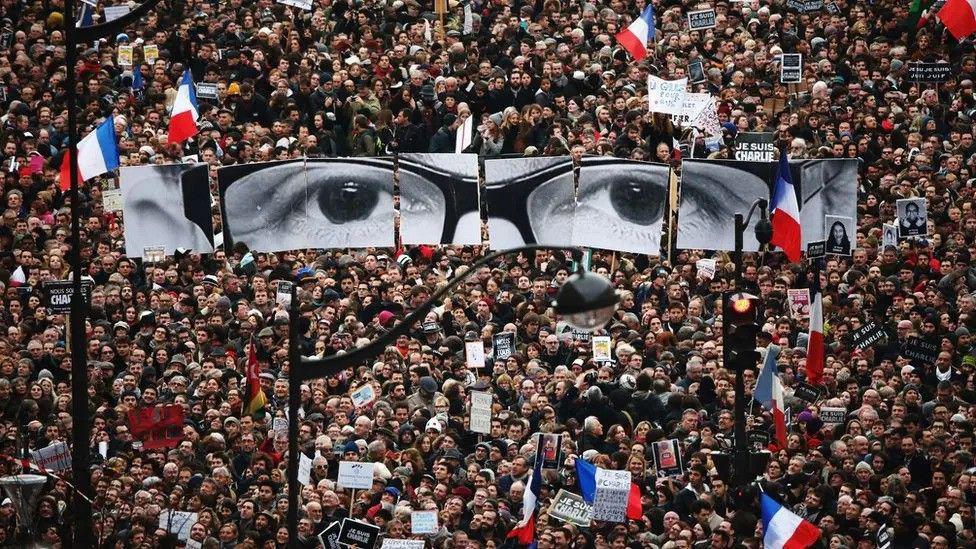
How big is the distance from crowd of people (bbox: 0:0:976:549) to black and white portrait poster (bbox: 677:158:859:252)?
1.34 feet

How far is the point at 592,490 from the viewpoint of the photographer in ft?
60.2

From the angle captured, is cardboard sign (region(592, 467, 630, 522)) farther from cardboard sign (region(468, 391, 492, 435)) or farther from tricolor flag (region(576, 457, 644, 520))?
Result: cardboard sign (region(468, 391, 492, 435))

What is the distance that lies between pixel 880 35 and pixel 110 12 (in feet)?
36.9

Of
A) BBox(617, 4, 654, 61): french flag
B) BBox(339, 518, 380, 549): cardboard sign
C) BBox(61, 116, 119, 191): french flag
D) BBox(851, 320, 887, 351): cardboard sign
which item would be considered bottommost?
BBox(339, 518, 380, 549): cardboard sign

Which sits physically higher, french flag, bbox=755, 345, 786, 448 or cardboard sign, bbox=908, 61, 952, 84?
cardboard sign, bbox=908, 61, 952, 84

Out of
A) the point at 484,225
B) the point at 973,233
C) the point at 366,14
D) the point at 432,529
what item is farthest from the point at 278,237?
the point at 973,233

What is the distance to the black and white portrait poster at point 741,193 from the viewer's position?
23484mm

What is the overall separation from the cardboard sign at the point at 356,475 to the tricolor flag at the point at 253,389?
179 cm

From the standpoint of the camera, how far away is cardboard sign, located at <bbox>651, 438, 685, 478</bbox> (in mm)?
18812

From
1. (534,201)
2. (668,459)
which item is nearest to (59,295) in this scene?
(534,201)

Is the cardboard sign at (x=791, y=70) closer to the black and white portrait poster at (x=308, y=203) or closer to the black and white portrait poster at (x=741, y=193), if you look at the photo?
the black and white portrait poster at (x=741, y=193)

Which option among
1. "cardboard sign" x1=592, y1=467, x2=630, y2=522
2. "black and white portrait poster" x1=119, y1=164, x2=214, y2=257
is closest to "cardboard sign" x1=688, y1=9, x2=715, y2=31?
"black and white portrait poster" x1=119, y1=164, x2=214, y2=257

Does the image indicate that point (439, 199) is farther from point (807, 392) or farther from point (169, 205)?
point (807, 392)

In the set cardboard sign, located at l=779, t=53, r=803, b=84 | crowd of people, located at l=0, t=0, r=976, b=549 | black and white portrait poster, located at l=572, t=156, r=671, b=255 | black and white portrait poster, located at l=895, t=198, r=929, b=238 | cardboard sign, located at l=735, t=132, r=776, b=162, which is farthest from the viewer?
cardboard sign, located at l=779, t=53, r=803, b=84
